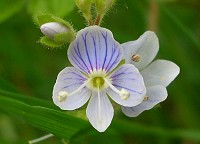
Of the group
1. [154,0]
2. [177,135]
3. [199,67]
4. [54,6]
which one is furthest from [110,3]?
[199,67]

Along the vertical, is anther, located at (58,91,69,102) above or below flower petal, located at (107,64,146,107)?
above

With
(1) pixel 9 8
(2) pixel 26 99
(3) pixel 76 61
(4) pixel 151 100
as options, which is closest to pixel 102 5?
(3) pixel 76 61

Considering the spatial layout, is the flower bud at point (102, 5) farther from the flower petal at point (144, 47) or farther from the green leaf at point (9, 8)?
the green leaf at point (9, 8)

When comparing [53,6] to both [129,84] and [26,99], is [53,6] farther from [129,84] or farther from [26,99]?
[129,84]

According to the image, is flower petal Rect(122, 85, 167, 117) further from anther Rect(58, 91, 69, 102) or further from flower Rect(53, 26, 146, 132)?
anther Rect(58, 91, 69, 102)

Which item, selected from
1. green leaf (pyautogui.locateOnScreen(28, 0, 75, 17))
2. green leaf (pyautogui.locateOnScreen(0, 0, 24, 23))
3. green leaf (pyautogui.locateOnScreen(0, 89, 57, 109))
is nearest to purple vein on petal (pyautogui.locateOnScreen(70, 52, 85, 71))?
green leaf (pyautogui.locateOnScreen(0, 89, 57, 109))

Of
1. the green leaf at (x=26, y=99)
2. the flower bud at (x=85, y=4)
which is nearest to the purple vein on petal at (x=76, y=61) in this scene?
the flower bud at (x=85, y=4)
